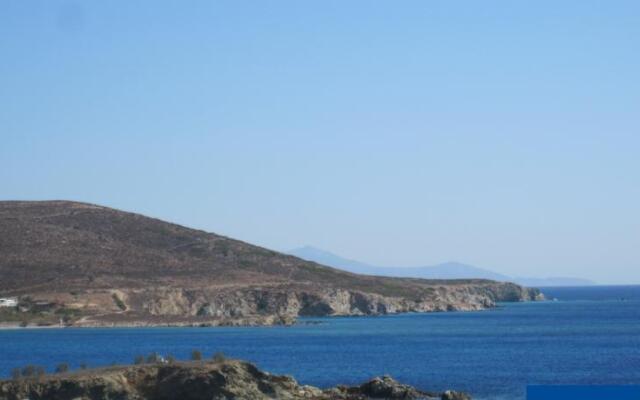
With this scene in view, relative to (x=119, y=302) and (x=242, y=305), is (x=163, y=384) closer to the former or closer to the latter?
(x=119, y=302)

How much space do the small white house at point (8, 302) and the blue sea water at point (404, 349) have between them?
30.0 feet

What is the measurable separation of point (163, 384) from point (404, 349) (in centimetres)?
4387

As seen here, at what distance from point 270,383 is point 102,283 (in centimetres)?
8705

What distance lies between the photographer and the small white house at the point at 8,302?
4726 inches

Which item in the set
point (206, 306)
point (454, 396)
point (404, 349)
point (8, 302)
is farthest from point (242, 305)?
point (454, 396)

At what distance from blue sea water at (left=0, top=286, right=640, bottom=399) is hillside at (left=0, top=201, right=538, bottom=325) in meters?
9.02

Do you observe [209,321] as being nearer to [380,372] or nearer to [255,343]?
[255,343]

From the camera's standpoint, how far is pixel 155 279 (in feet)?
455

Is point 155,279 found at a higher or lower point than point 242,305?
higher

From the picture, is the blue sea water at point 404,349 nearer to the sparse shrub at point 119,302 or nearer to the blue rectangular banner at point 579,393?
the sparse shrub at point 119,302

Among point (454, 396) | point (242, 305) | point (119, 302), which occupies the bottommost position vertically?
point (454, 396)

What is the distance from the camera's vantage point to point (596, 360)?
75.7m

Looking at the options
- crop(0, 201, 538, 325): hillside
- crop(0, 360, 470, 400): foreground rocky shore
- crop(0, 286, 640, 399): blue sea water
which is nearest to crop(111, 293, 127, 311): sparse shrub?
crop(0, 201, 538, 325): hillside

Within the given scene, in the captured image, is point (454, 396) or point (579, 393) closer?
point (579, 393)
